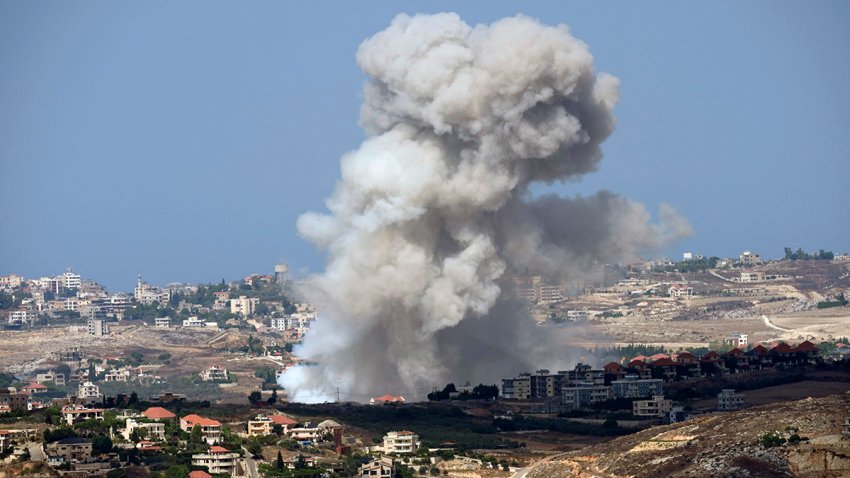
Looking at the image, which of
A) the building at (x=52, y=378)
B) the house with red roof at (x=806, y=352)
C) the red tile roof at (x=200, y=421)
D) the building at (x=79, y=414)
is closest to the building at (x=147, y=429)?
the red tile roof at (x=200, y=421)

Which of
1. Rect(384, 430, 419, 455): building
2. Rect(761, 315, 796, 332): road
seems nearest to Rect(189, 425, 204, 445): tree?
Rect(384, 430, 419, 455): building

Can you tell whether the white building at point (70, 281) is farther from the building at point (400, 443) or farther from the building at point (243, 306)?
the building at point (400, 443)

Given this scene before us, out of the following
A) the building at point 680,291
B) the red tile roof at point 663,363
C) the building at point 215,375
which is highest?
the building at point 680,291

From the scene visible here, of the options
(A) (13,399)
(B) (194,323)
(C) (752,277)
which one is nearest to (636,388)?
(A) (13,399)

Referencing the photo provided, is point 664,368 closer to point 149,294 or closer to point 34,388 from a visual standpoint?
point 34,388

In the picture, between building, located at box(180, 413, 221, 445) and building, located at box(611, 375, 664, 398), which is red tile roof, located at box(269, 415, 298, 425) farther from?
building, located at box(611, 375, 664, 398)

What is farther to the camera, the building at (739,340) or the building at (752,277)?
the building at (752,277)

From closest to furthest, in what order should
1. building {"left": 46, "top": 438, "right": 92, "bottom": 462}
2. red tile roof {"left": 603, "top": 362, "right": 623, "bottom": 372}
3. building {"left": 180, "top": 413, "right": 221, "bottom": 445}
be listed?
building {"left": 46, "top": 438, "right": 92, "bottom": 462} < building {"left": 180, "top": 413, "right": 221, "bottom": 445} < red tile roof {"left": 603, "top": 362, "right": 623, "bottom": 372}
